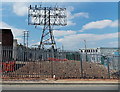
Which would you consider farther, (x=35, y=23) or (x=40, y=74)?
(x=35, y=23)

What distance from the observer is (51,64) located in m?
13.2

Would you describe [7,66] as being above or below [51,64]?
below

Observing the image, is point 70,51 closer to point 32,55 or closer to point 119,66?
point 32,55

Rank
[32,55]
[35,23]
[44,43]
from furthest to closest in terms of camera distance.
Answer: [44,43], [35,23], [32,55]

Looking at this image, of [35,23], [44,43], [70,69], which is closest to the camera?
[70,69]

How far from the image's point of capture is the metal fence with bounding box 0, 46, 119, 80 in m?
12.1

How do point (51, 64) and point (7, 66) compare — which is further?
point (51, 64)

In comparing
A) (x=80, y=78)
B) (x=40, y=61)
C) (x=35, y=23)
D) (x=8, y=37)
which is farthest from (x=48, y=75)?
(x=8, y=37)

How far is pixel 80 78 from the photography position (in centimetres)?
1186

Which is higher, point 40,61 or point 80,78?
point 40,61

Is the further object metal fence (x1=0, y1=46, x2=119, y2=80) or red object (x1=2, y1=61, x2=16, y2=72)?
red object (x1=2, y1=61, x2=16, y2=72)

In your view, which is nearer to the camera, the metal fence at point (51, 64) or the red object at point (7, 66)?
the metal fence at point (51, 64)

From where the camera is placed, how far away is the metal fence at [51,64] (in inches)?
478

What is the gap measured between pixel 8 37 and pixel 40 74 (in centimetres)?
2367
